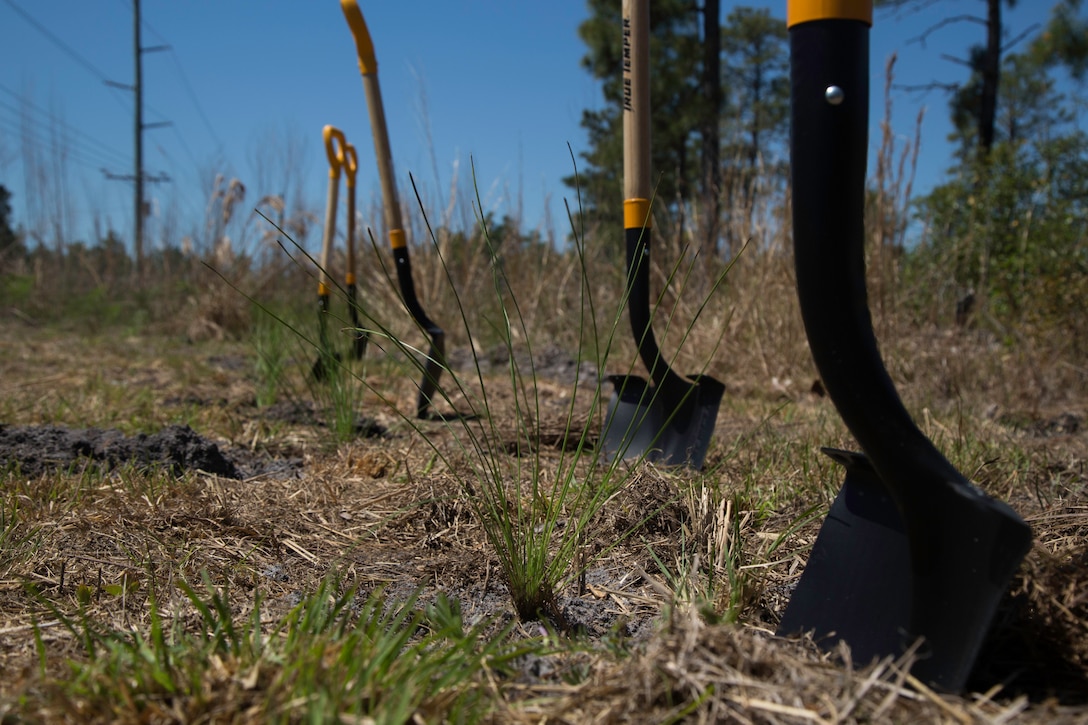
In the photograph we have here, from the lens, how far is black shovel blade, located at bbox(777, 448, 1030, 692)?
0.76m

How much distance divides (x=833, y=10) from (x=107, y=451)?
5.96 feet

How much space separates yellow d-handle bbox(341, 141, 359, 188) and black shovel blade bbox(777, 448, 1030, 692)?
10.8 feet

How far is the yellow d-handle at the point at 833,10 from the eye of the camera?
2.63ft

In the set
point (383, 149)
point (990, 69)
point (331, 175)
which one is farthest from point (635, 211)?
point (990, 69)

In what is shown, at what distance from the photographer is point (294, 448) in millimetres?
2162

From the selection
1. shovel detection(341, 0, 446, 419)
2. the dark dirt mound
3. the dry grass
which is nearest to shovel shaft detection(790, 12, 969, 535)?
the dry grass

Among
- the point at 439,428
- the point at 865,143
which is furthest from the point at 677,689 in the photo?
the point at 439,428

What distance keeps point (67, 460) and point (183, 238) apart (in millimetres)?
7056

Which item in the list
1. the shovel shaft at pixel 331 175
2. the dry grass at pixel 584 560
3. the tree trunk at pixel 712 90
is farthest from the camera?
the tree trunk at pixel 712 90

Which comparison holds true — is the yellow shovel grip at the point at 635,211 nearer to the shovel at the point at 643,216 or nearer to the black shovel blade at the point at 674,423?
the shovel at the point at 643,216

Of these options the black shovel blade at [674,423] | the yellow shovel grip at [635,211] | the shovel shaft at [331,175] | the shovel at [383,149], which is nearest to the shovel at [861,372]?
the black shovel blade at [674,423]

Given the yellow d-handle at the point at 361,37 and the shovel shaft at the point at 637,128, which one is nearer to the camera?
the shovel shaft at the point at 637,128

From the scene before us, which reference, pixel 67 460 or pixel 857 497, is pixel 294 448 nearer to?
pixel 67 460

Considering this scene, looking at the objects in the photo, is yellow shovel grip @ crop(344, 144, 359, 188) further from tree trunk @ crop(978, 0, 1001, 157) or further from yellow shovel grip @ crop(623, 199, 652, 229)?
tree trunk @ crop(978, 0, 1001, 157)
